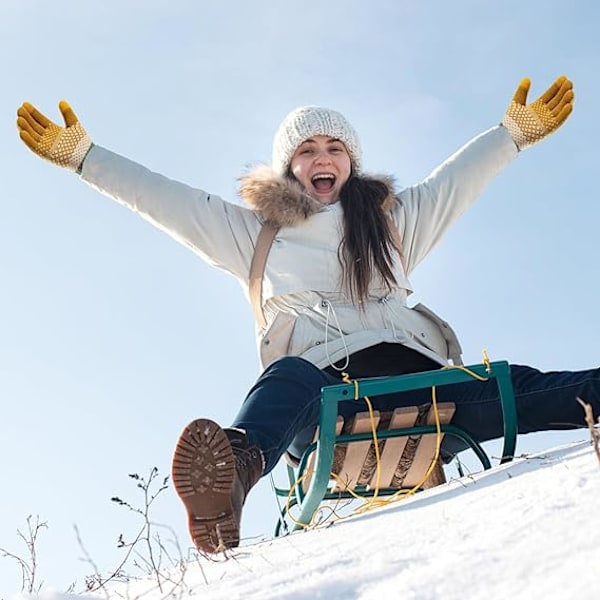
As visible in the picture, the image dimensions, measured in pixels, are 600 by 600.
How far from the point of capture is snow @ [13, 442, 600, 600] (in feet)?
4.76

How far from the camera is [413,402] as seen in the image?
11.6ft

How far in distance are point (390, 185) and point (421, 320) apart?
711mm

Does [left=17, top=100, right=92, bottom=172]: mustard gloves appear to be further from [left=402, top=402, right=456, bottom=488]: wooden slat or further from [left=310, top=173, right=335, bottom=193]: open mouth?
[left=402, top=402, right=456, bottom=488]: wooden slat

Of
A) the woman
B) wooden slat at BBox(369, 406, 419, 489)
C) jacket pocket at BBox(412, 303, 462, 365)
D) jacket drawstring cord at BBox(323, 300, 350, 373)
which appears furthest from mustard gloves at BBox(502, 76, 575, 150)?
wooden slat at BBox(369, 406, 419, 489)

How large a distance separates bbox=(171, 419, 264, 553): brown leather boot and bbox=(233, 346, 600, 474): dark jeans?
0.82ft

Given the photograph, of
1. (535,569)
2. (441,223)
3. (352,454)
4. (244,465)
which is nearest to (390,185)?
(441,223)

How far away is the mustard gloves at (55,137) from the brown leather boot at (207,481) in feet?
6.05

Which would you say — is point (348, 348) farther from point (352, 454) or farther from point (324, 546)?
point (324, 546)

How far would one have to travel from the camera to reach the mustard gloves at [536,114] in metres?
4.52

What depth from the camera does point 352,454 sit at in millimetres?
3555

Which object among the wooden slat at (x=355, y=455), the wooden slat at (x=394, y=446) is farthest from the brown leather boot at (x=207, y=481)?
the wooden slat at (x=394, y=446)

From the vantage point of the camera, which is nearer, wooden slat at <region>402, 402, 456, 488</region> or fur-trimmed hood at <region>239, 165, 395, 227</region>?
wooden slat at <region>402, 402, 456, 488</region>

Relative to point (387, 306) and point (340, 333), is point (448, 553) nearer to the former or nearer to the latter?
point (340, 333)

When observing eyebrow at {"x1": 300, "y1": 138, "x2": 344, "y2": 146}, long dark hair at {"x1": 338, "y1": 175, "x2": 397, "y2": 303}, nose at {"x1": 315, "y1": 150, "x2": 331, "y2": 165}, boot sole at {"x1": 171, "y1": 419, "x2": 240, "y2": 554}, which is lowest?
boot sole at {"x1": 171, "y1": 419, "x2": 240, "y2": 554}
